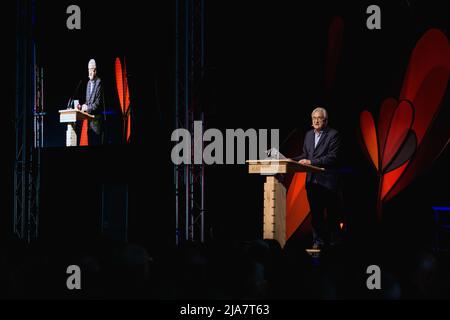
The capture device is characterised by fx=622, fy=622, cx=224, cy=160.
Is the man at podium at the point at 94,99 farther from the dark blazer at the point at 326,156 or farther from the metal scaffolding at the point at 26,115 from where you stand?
the dark blazer at the point at 326,156

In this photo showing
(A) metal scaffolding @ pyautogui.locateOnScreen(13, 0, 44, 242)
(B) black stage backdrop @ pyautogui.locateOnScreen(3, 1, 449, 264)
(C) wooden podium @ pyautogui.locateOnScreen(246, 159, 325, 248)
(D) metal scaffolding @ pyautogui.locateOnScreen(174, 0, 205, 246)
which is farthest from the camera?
(A) metal scaffolding @ pyautogui.locateOnScreen(13, 0, 44, 242)

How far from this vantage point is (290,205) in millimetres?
6910

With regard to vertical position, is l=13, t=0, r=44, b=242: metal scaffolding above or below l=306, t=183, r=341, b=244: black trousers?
above

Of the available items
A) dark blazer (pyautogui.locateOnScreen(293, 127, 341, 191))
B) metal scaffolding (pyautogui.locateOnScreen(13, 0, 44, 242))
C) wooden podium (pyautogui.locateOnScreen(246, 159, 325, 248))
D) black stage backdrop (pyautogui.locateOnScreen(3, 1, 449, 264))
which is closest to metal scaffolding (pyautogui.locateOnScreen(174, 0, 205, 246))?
black stage backdrop (pyautogui.locateOnScreen(3, 1, 449, 264))

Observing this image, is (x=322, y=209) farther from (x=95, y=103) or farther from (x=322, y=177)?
(x=95, y=103)

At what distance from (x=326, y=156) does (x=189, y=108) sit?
1625 millimetres

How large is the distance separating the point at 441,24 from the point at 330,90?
127 centimetres

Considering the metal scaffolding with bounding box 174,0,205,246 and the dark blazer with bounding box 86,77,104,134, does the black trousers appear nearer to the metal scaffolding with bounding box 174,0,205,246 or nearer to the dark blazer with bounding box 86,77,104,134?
the metal scaffolding with bounding box 174,0,205,246

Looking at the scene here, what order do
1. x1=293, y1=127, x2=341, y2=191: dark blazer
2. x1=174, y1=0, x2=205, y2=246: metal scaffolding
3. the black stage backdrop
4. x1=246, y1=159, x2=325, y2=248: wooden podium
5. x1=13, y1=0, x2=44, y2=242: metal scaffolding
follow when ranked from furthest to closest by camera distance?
x1=13, y1=0, x2=44, y2=242: metal scaffolding
x1=174, y1=0, x2=205, y2=246: metal scaffolding
the black stage backdrop
x1=293, y1=127, x2=341, y2=191: dark blazer
x1=246, y1=159, x2=325, y2=248: wooden podium

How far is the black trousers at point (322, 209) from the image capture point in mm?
5480

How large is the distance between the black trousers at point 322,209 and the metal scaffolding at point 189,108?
127 cm

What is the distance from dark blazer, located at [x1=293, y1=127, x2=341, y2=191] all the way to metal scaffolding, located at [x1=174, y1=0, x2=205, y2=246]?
1.23m

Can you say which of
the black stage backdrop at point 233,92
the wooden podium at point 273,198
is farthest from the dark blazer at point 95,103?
the wooden podium at point 273,198

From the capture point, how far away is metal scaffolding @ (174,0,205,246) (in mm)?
6332
